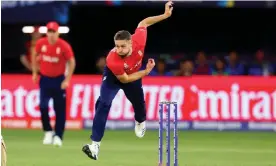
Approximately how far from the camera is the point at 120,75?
1087 centimetres

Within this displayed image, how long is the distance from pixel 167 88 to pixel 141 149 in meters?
3.45

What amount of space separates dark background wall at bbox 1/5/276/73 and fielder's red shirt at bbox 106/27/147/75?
11048 mm

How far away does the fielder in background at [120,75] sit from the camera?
35.2 ft

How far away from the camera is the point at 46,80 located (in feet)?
47.1

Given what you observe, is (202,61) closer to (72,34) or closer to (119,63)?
(72,34)

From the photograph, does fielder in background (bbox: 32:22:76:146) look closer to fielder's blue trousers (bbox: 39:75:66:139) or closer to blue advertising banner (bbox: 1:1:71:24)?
fielder's blue trousers (bbox: 39:75:66:139)

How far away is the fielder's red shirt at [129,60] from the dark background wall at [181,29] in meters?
11.0

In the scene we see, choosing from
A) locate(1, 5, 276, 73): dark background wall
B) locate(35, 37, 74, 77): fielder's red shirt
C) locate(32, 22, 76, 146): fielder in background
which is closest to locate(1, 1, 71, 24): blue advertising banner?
locate(1, 5, 276, 73): dark background wall

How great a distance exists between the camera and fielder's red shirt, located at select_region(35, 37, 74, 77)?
14266 millimetres

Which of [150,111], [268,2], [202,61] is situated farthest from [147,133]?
[268,2]

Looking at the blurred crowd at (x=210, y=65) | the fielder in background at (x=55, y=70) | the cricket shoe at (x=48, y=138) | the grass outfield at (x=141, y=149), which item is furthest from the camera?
the blurred crowd at (x=210, y=65)

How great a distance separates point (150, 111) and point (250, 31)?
20.2ft

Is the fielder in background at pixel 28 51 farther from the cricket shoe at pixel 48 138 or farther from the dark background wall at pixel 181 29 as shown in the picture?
the cricket shoe at pixel 48 138

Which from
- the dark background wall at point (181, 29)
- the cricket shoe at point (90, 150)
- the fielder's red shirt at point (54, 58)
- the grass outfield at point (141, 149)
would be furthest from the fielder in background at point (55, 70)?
the dark background wall at point (181, 29)
